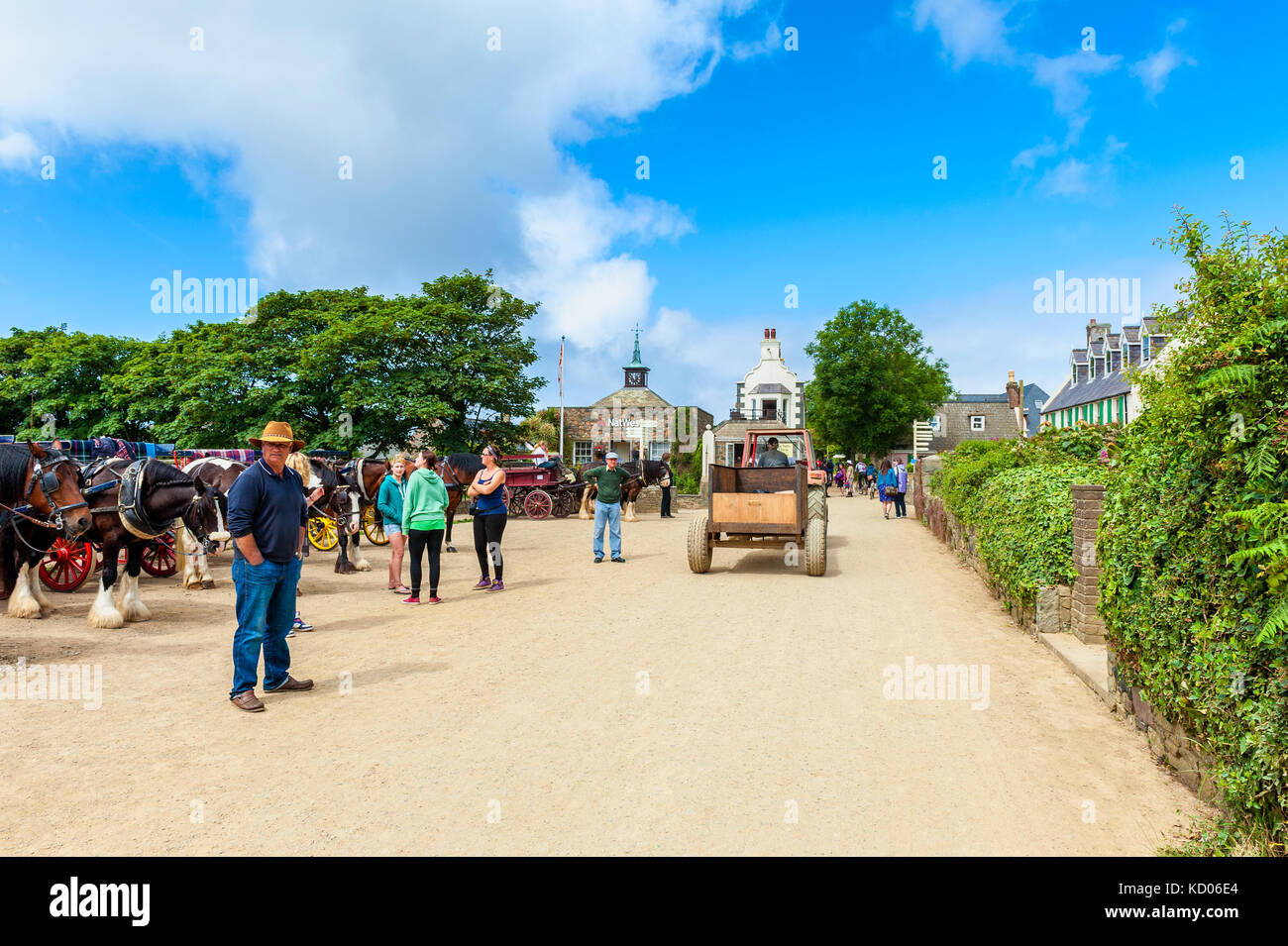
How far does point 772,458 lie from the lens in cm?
1347

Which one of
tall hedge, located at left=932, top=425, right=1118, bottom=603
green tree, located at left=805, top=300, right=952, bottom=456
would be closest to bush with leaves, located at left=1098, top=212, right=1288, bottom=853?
tall hedge, located at left=932, top=425, right=1118, bottom=603

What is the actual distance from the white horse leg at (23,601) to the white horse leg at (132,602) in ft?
2.87

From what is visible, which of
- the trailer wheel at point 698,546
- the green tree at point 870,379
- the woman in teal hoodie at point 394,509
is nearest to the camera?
the woman in teal hoodie at point 394,509

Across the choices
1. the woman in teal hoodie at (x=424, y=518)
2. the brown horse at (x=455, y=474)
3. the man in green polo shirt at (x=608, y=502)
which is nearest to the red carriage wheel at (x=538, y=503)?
the brown horse at (x=455, y=474)

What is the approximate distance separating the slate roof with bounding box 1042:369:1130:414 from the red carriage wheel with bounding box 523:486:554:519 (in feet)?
82.4

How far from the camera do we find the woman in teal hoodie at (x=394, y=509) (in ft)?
32.3

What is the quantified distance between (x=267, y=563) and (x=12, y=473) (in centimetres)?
457

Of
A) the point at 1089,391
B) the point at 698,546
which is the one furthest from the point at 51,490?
the point at 1089,391

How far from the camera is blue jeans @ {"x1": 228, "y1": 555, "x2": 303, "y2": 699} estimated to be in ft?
16.8

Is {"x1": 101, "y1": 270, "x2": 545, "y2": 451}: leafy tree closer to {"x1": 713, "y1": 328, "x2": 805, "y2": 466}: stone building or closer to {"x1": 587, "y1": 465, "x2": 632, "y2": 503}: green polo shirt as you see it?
{"x1": 587, "y1": 465, "x2": 632, "y2": 503}: green polo shirt

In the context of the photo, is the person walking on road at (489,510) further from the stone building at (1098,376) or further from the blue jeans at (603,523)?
the stone building at (1098,376)

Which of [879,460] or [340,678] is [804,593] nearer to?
[340,678]
